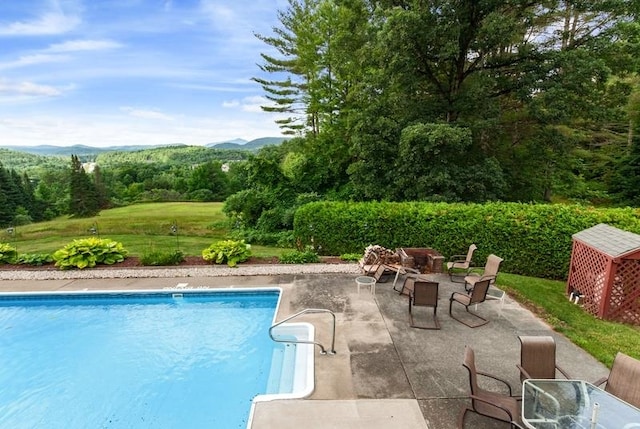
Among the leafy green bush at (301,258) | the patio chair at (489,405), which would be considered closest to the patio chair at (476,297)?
the patio chair at (489,405)

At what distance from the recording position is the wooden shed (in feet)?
23.5

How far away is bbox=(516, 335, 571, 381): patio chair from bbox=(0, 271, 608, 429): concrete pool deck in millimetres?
668

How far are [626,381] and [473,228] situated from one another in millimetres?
6686

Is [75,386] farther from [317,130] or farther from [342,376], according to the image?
[317,130]

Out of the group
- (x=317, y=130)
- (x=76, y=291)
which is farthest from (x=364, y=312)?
(x=317, y=130)

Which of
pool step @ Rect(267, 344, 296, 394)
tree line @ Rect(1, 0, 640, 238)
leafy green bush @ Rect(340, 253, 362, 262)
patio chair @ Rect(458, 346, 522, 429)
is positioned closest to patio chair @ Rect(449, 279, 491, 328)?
patio chair @ Rect(458, 346, 522, 429)

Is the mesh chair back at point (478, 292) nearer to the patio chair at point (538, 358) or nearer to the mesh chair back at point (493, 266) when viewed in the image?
the mesh chair back at point (493, 266)

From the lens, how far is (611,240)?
765cm

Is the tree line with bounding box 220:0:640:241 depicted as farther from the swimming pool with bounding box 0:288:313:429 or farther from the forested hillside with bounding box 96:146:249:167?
the forested hillside with bounding box 96:146:249:167

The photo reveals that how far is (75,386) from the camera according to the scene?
6.02m

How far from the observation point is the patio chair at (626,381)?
3912 millimetres

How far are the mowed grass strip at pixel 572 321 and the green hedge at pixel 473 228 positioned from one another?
32.4 inches

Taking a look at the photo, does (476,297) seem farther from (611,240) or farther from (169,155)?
(169,155)

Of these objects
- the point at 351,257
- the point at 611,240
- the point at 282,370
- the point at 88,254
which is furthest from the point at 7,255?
the point at 611,240
